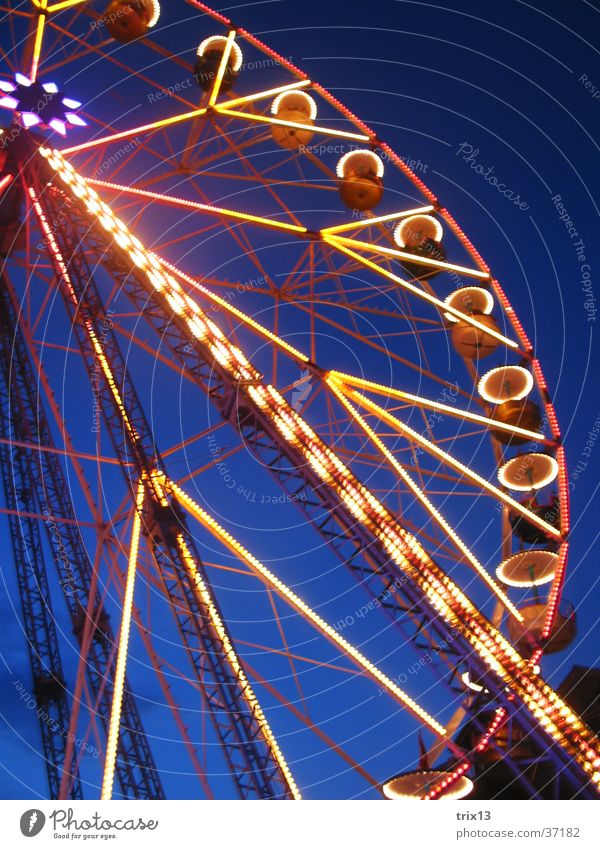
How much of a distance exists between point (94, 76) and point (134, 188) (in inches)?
186

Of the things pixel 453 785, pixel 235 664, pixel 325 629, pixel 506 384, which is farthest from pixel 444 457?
pixel 453 785

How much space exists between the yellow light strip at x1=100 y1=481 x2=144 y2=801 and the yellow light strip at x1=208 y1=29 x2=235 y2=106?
24.1ft

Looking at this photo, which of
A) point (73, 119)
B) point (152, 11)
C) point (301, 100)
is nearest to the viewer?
point (73, 119)

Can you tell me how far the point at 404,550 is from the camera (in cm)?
1082

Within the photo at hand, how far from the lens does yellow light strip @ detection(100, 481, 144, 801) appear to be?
29.6ft

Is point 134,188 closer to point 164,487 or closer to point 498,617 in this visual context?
point 164,487

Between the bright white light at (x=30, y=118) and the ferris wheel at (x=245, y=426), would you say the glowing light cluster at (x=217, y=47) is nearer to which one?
the ferris wheel at (x=245, y=426)

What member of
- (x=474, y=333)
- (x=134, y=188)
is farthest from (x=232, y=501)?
(x=134, y=188)

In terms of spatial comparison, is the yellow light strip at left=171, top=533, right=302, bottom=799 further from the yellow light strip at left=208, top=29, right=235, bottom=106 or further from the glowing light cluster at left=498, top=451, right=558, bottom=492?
the yellow light strip at left=208, top=29, right=235, bottom=106

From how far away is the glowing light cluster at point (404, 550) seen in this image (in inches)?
411

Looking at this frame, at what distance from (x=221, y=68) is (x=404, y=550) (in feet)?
31.0
